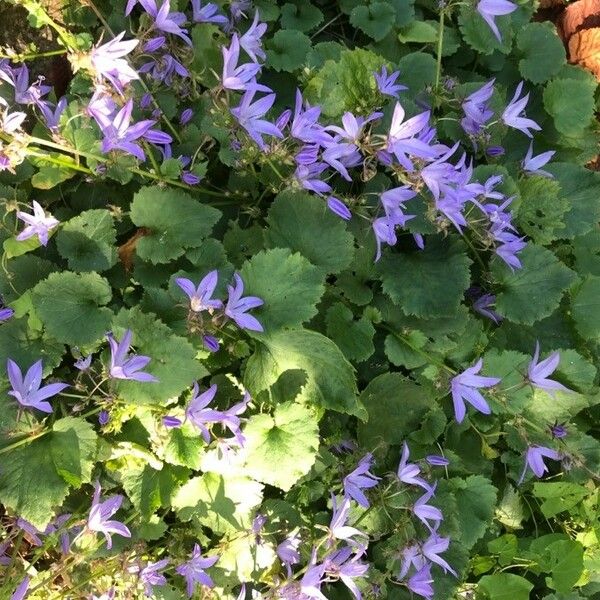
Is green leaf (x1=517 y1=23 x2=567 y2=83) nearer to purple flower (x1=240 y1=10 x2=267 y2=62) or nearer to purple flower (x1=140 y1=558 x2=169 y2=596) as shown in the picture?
purple flower (x1=240 y1=10 x2=267 y2=62)

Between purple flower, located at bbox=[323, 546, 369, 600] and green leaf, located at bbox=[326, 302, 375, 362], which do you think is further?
green leaf, located at bbox=[326, 302, 375, 362]

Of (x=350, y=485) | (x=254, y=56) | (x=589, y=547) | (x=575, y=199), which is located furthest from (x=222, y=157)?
(x=589, y=547)

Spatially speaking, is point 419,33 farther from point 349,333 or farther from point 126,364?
point 126,364

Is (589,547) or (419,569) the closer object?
(419,569)

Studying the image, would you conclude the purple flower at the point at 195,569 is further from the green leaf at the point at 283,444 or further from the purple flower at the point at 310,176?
the purple flower at the point at 310,176

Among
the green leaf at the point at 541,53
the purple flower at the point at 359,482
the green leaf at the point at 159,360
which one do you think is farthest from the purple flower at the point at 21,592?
the green leaf at the point at 541,53

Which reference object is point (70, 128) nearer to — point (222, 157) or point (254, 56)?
point (222, 157)

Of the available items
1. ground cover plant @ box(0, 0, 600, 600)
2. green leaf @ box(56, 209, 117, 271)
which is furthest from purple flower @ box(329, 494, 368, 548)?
green leaf @ box(56, 209, 117, 271)

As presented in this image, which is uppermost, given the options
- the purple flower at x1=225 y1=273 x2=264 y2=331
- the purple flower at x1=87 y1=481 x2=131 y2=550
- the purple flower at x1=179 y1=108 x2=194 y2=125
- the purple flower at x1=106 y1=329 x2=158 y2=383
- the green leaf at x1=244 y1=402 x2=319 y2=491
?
the purple flower at x1=179 y1=108 x2=194 y2=125
